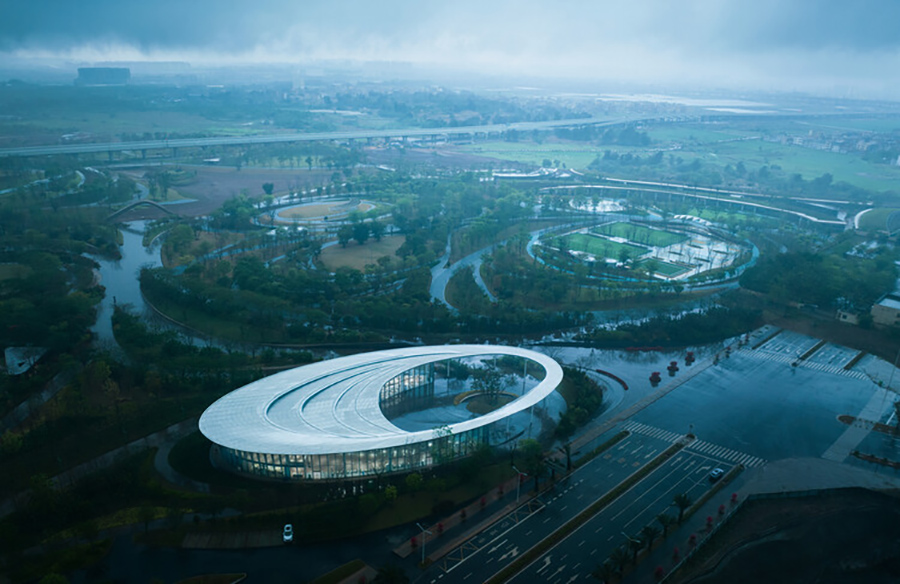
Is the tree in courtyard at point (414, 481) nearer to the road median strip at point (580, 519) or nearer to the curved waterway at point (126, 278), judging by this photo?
the road median strip at point (580, 519)

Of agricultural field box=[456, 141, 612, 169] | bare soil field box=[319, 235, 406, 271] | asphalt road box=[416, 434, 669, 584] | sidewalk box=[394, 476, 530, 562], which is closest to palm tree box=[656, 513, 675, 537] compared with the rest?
asphalt road box=[416, 434, 669, 584]

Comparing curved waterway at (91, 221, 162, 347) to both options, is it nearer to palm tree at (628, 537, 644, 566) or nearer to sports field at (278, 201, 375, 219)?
sports field at (278, 201, 375, 219)

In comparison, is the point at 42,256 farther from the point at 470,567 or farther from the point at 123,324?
the point at 470,567

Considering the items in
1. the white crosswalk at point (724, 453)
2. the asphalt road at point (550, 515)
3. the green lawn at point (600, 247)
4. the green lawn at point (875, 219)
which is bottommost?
the asphalt road at point (550, 515)

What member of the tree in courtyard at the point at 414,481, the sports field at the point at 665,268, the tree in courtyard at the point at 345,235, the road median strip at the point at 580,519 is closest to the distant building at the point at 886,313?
the sports field at the point at 665,268

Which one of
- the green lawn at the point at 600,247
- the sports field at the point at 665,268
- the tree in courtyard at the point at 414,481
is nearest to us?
the tree in courtyard at the point at 414,481

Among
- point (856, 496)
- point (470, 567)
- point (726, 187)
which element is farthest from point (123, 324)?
point (726, 187)

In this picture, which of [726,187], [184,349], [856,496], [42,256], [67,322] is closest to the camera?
[856,496]

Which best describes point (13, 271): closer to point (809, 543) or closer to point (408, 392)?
point (408, 392)
